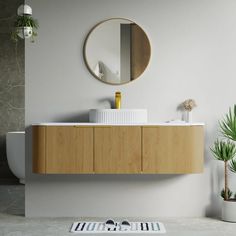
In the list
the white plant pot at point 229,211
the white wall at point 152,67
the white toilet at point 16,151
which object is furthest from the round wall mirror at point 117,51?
the white toilet at point 16,151

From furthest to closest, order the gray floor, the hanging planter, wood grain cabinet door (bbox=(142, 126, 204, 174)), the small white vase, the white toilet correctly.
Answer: the white toilet → the small white vase → wood grain cabinet door (bbox=(142, 126, 204, 174)) → the hanging planter → the gray floor

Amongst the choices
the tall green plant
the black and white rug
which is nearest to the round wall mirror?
the tall green plant

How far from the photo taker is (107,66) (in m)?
5.37

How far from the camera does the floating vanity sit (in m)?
5.01

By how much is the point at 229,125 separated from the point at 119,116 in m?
1.04

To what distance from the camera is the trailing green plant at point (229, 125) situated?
508cm

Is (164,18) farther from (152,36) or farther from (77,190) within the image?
(77,190)

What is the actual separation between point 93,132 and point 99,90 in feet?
1.89

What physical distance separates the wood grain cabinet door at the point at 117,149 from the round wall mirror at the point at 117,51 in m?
0.62

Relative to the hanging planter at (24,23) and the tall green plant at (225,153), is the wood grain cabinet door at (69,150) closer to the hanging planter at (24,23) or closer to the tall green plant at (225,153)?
the hanging planter at (24,23)

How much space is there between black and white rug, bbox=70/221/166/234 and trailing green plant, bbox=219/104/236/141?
1.05 meters

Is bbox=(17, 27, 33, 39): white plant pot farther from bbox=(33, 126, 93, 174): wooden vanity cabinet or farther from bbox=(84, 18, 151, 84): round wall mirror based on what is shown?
bbox=(33, 126, 93, 174): wooden vanity cabinet

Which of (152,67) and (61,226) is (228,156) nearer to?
(152,67)

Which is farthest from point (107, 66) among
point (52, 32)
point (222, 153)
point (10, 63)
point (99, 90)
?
point (10, 63)
